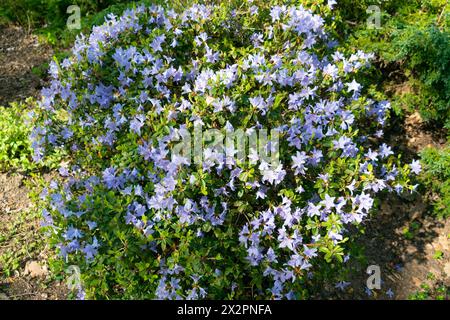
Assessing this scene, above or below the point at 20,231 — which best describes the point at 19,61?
above

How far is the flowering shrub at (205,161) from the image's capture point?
94.4 inches

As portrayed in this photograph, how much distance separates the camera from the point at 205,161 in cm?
238

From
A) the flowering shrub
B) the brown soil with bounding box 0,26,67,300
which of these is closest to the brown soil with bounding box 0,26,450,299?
the brown soil with bounding box 0,26,67,300

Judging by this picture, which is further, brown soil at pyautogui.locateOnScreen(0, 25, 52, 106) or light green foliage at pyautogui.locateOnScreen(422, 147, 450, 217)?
brown soil at pyautogui.locateOnScreen(0, 25, 52, 106)

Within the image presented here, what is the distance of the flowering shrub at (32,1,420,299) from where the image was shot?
7.87 feet

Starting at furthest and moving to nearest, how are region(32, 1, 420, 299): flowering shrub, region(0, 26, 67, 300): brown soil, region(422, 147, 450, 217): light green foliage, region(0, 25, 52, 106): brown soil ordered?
1. region(0, 25, 52, 106): brown soil
2. region(422, 147, 450, 217): light green foliage
3. region(0, 26, 67, 300): brown soil
4. region(32, 1, 420, 299): flowering shrub

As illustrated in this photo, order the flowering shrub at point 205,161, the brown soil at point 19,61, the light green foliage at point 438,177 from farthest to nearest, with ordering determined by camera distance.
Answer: the brown soil at point 19,61 < the light green foliage at point 438,177 < the flowering shrub at point 205,161

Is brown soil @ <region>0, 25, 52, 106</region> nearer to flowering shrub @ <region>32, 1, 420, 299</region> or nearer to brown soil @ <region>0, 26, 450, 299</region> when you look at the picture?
brown soil @ <region>0, 26, 450, 299</region>

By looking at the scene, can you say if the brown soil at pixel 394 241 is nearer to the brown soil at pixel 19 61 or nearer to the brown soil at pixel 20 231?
the brown soil at pixel 20 231

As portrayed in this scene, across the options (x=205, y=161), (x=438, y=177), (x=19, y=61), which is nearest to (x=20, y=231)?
(x=205, y=161)
